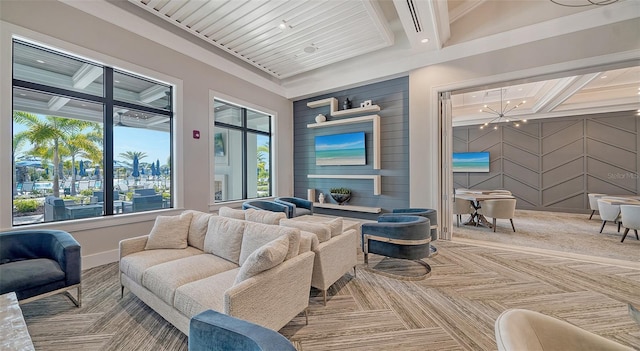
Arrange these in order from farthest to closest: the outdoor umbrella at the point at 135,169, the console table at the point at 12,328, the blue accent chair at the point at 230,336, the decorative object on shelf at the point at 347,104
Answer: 1. the decorative object on shelf at the point at 347,104
2. the outdoor umbrella at the point at 135,169
3. the console table at the point at 12,328
4. the blue accent chair at the point at 230,336

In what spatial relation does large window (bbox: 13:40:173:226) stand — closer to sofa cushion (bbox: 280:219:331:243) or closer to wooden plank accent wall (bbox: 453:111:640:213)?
sofa cushion (bbox: 280:219:331:243)

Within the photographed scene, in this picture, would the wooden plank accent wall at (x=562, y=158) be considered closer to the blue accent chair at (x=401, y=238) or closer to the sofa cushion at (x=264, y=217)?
the blue accent chair at (x=401, y=238)

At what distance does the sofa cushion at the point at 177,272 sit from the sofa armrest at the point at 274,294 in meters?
0.69

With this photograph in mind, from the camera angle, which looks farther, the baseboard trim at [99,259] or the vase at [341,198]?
the vase at [341,198]

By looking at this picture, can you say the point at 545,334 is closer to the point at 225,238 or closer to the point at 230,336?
the point at 230,336

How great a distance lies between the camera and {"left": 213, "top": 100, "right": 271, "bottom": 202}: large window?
495 centimetres

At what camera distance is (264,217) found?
2615mm

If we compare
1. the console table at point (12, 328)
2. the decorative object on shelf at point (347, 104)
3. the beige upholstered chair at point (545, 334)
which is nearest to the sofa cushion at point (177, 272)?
the console table at point (12, 328)

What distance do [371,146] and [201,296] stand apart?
438 cm

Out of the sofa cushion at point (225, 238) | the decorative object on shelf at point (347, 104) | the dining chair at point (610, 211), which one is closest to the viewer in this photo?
the sofa cushion at point (225, 238)

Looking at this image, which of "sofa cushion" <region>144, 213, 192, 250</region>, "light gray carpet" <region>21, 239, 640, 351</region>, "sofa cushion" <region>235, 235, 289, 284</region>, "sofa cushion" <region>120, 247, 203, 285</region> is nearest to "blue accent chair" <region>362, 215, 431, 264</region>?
"light gray carpet" <region>21, 239, 640, 351</region>

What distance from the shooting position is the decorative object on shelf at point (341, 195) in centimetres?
554

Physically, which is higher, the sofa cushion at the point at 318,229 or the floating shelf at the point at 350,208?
the sofa cushion at the point at 318,229

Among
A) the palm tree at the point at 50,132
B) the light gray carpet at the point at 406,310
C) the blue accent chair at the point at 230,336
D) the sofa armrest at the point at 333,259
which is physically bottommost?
the light gray carpet at the point at 406,310
